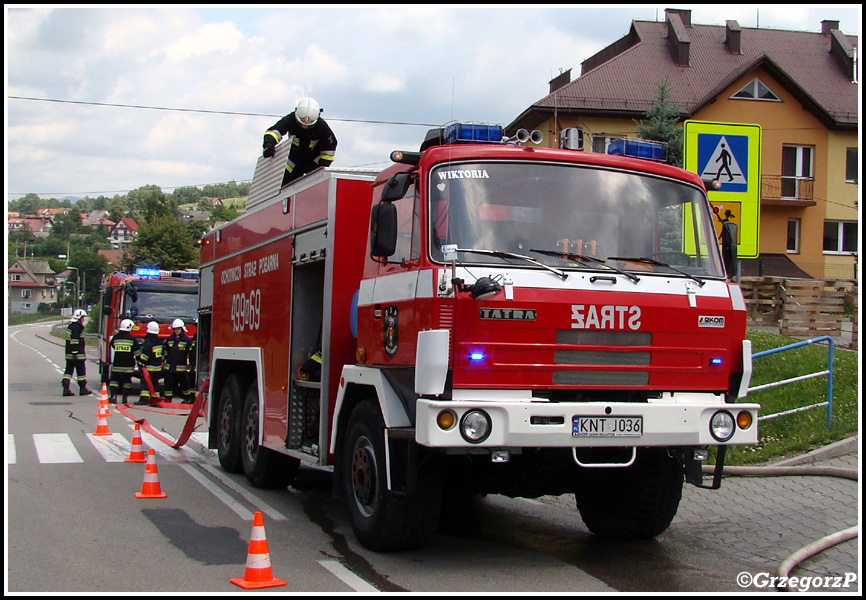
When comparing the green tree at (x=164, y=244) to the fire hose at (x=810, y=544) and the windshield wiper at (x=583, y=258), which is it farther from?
the windshield wiper at (x=583, y=258)

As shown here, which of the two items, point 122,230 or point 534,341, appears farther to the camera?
point 122,230

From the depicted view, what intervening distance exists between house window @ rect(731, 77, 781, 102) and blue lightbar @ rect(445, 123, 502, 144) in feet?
110

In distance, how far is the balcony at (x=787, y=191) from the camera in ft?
121

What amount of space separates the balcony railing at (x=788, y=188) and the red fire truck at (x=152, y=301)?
24300mm

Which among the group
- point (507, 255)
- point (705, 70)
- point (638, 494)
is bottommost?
point (638, 494)

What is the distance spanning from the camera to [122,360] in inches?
734

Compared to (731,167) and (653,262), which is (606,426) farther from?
(731,167)

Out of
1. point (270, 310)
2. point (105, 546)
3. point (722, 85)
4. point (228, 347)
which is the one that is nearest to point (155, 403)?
point (228, 347)

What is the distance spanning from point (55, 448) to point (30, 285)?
501 feet

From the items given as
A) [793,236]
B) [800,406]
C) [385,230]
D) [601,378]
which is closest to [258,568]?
[385,230]

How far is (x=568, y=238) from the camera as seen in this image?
6.13m

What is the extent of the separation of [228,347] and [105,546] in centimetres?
404

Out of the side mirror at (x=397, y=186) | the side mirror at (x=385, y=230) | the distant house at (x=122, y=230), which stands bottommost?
the side mirror at (x=385, y=230)

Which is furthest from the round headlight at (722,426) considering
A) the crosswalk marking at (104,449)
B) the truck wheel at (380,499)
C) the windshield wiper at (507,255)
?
the crosswalk marking at (104,449)
